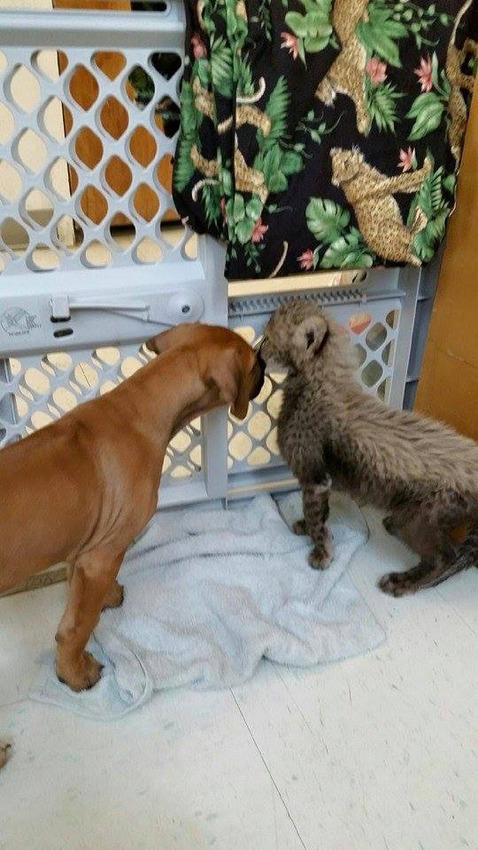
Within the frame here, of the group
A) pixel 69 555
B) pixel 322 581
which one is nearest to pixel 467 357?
pixel 322 581

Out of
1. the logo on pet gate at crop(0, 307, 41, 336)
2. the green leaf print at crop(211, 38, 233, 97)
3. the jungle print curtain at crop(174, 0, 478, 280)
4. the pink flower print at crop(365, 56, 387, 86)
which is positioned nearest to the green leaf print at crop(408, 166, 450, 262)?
the jungle print curtain at crop(174, 0, 478, 280)

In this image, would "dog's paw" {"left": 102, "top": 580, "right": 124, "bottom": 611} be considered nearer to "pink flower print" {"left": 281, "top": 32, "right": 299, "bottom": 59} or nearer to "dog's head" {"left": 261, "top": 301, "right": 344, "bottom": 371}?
"dog's head" {"left": 261, "top": 301, "right": 344, "bottom": 371}

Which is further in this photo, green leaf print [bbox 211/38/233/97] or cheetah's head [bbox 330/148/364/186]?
cheetah's head [bbox 330/148/364/186]

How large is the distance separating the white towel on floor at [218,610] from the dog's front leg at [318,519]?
25mm

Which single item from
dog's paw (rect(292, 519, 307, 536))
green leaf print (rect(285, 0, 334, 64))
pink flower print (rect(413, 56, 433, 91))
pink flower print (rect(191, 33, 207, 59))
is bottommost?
dog's paw (rect(292, 519, 307, 536))

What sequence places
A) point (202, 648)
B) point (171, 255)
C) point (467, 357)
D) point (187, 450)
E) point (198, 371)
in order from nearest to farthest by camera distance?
point (198, 371)
point (202, 648)
point (171, 255)
point (467, 357)
point (187, 450)

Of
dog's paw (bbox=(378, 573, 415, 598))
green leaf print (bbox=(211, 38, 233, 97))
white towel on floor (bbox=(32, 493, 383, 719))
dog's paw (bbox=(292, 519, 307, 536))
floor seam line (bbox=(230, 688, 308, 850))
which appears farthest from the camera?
dog's paw (bbox=(292, 519, 307, 536))

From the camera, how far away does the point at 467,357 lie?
58.4 inches

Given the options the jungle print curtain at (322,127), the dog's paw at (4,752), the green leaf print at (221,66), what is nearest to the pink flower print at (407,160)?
the jungle print curtain at (322,127)

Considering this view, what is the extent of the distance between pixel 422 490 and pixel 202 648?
54cm

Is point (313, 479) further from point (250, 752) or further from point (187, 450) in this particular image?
point (250, 752)

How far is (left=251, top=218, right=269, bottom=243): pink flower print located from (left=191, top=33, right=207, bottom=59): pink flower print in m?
0.30

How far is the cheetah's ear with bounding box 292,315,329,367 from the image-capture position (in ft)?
4.60

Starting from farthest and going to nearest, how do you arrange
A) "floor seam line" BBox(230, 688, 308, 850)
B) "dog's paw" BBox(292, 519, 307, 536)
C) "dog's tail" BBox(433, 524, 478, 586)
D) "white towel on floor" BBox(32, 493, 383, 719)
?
"dog's paw" BBox(292, 519, 307, 536)
"dog's tail" BBox(433, 524, 478, 586)
"white towel on floor" BBox(32, 493, 383, 719)
"floor seam line" BBox(230, 688, 308, 850)
